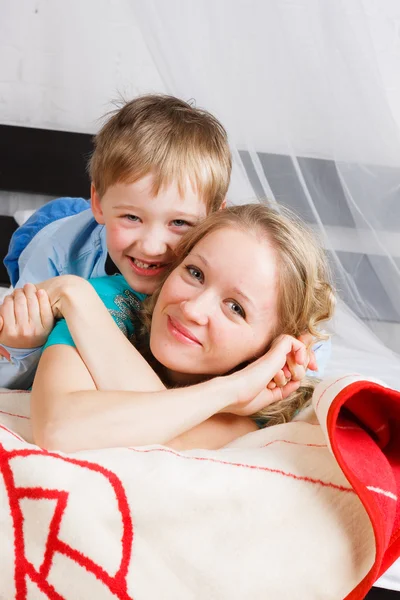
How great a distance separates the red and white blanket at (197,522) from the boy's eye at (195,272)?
34 cm

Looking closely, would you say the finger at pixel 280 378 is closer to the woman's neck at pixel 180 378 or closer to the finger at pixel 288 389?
the finger at pixel 288 389

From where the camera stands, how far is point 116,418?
36.7 inches

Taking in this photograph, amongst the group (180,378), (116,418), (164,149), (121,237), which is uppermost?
(164,149)

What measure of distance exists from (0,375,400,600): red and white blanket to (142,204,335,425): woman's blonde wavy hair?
0.29m

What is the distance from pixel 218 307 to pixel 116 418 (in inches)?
10.2

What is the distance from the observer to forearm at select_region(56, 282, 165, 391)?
1041 mm

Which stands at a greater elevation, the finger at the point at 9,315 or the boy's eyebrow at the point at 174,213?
the boy's eyebrow at the point at 174,213

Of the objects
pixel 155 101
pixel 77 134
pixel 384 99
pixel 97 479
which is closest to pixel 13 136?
pixel 77 134

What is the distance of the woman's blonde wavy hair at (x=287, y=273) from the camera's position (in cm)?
117

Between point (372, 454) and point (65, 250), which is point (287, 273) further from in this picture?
point (65, 250)

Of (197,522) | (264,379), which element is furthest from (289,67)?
(197,522)

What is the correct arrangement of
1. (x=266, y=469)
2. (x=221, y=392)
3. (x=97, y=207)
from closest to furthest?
(x=266, y=469) < (x=221, y=392) < (x=97, y=207)

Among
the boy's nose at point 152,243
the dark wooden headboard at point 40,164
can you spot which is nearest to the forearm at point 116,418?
the boy's nose at point 152,243

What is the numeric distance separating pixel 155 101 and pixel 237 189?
46cm
